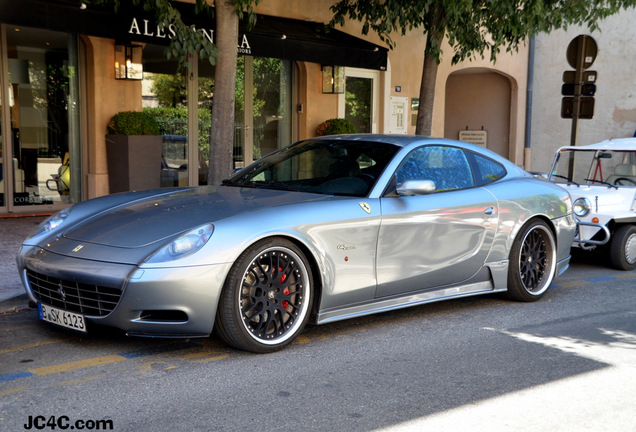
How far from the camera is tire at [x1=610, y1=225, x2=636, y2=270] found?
8.55 metres

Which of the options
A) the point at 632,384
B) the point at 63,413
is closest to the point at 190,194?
the point at 63,413

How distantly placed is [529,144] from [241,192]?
16487 mm

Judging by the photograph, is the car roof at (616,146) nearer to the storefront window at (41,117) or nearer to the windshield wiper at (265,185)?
the windshield wiper at (265,185)

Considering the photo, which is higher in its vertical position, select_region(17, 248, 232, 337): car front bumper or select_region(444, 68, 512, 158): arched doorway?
select_region(444, 68, 512, 158): arched doorway

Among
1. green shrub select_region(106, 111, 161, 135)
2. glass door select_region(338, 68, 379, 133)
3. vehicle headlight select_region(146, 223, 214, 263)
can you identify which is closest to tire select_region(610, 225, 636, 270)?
vehicle headlight select_region(146, 223, 214, 263)

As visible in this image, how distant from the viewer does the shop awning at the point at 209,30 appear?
901 centimetres

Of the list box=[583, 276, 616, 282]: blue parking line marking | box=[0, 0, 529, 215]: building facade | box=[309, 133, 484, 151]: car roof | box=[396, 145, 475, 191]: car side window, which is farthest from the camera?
box=[0, 0, 529, 215]: building facade

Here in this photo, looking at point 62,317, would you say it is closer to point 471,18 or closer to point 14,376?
point 14,376

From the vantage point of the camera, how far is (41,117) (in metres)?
11.2

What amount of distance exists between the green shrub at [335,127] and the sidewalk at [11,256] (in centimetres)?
575

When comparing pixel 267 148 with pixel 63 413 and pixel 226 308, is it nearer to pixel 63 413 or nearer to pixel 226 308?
pixel 226 308

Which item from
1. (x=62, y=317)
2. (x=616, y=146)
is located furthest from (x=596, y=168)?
(x=62, y=317)

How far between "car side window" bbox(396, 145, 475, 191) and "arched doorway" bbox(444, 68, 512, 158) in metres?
14.1

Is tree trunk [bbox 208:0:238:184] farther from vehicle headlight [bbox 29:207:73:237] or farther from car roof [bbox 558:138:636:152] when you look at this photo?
car roof [bbox 558:138:636:152]
